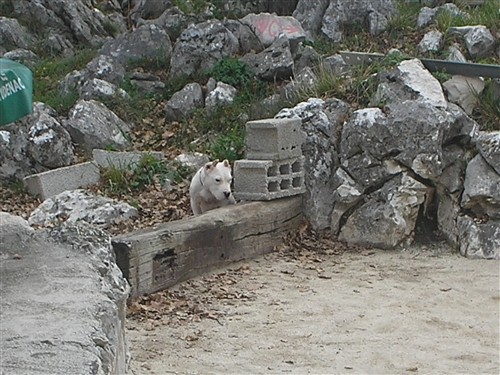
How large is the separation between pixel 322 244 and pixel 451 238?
3.70 feet

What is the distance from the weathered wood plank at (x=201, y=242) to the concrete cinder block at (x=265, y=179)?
0.30 feet

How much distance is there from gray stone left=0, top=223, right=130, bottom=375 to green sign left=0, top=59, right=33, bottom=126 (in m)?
0.72

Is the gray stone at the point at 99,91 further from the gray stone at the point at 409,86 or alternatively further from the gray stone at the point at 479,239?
the gray stone at the point at 479,239

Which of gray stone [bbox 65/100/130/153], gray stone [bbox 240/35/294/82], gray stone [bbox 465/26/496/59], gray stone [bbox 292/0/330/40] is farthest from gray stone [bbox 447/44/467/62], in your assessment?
gray stone [bbox 65/100/130/153]

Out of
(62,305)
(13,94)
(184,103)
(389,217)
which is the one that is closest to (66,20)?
(184,103)

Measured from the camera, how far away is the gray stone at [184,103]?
1188 cm

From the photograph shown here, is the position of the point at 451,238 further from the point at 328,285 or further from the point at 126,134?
the point at 126,134

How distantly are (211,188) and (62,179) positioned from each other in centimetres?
289

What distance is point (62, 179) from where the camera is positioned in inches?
396

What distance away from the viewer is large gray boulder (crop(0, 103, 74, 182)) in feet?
35.5

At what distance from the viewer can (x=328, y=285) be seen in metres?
6.84

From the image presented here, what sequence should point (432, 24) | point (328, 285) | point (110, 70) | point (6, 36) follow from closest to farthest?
point (328, 285)
point (432, 24)
point (110, 70)
point (6, 36)

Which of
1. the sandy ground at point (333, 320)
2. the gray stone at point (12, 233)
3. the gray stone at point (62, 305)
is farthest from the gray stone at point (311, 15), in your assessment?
the gray stone at point (62, 305)

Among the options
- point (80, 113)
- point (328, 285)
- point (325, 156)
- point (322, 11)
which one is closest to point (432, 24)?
point (322, 11)
